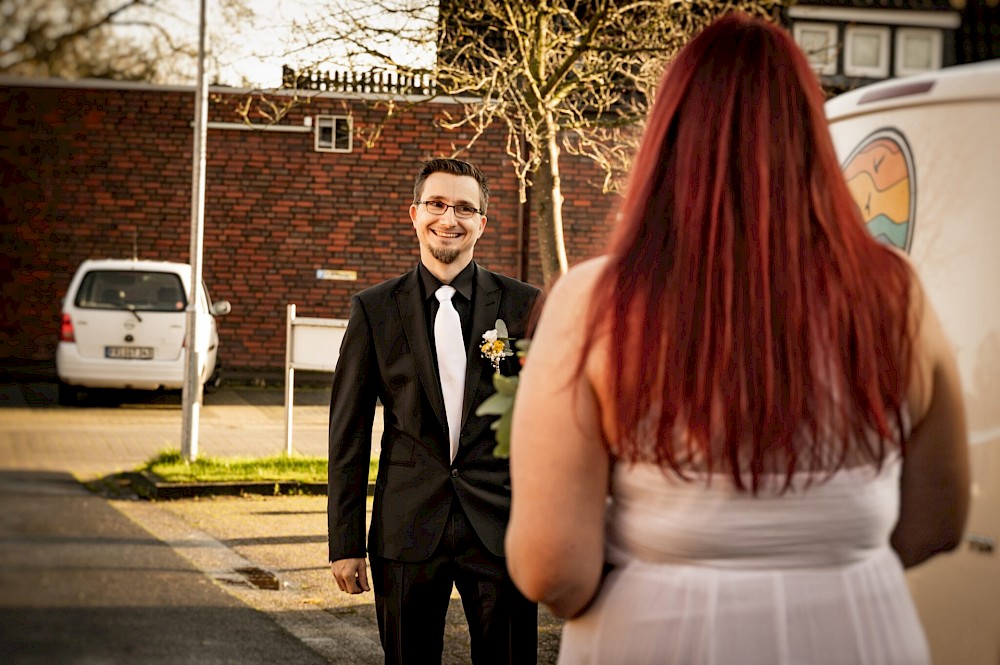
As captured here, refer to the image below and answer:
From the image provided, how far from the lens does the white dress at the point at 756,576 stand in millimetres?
1690

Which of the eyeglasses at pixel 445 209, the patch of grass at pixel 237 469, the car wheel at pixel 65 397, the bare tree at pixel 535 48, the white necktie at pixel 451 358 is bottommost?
the patch of grass at pixel 237 469

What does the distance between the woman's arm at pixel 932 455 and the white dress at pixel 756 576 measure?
0.17m

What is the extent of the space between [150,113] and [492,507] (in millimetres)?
18835

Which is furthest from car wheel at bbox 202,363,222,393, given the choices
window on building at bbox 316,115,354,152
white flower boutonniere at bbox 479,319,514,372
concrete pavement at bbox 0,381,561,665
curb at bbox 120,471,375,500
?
white flower boutonniere at bbox 479,319,514,372

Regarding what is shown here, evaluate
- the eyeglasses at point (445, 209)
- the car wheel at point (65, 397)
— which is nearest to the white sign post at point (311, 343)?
the car wheel at point (65, 397)

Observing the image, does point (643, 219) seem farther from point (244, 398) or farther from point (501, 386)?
point (244, 398)

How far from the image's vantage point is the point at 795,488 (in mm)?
1688

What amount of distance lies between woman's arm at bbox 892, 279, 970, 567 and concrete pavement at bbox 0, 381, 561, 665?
1.33 metres

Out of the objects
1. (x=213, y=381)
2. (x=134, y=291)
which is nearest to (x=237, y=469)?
(x=134, y=291)

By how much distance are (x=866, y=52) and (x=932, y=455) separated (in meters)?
26.5

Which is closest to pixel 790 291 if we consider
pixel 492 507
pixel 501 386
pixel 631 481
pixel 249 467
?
pixel 631 481

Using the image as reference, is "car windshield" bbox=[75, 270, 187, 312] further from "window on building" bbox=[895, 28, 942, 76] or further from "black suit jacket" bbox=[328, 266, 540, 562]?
"window on building" bbox=[895, 28, 942, 76]

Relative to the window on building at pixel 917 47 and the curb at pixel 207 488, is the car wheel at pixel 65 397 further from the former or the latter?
the window on building at pixel 917 47

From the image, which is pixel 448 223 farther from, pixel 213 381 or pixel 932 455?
pixel 213 381
